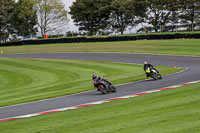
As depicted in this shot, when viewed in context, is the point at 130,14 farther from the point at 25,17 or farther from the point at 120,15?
the point at 25,17

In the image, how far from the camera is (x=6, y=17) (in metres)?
92.4

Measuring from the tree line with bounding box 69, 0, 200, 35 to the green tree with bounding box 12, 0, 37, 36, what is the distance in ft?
33.1

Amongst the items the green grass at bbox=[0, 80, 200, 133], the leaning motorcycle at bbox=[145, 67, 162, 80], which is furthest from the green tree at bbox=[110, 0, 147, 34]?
the green grass at bbox=[0, 80, 200, 133]

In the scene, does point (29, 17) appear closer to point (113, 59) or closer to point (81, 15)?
point (81, 15)

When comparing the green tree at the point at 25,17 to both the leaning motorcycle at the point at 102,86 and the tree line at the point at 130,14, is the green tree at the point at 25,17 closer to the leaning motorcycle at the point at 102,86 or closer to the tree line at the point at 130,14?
the tree line at the point at 130,14

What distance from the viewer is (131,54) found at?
4234 cm

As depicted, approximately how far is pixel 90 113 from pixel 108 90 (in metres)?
5.98

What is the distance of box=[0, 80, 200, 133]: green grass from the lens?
8.18 meters

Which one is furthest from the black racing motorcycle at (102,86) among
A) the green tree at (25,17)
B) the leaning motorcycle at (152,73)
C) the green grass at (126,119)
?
the green tree at (25,17)

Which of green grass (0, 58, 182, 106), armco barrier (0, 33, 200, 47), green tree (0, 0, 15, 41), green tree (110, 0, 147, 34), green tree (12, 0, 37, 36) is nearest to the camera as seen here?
green grass (0, 58, 182, 106)

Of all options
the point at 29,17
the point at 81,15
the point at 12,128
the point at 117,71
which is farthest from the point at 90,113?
the point at 29,17

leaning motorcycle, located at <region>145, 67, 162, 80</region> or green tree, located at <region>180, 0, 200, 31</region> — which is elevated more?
green tree, located at <region>180, 0, 200, 31</region>

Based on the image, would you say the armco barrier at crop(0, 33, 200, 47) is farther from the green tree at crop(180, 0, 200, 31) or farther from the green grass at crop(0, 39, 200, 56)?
the green tree at crop(180, 0, 200, 31)

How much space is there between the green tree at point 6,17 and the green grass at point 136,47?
34045 mm
